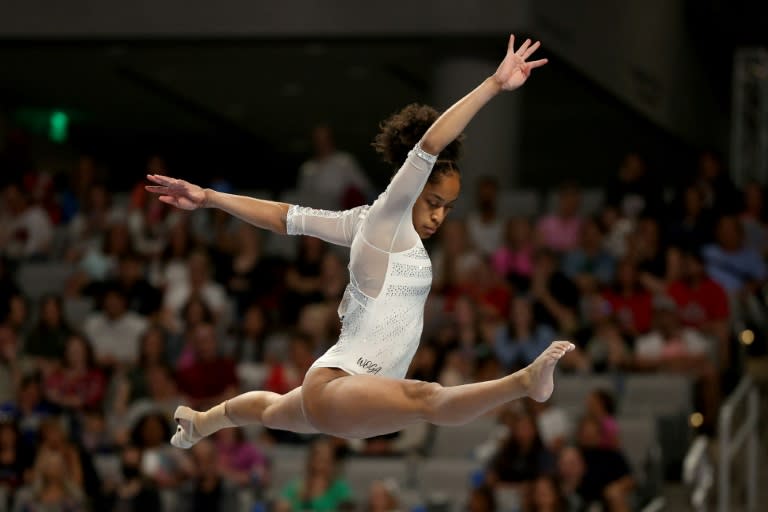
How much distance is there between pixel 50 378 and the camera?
11258 mm

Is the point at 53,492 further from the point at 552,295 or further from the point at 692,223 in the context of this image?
the point at 692,223

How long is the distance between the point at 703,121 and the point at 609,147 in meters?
1.47

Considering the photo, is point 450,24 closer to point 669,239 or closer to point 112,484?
point 669,239

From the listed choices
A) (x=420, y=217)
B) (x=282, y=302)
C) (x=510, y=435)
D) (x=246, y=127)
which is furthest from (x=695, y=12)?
(x=420, y=217)

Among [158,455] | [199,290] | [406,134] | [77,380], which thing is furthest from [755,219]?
[406,134]

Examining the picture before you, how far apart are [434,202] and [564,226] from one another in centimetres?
672

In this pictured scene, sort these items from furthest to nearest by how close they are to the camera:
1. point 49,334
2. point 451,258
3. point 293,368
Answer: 1. point 49,334
2. point 451,258
3. point 293,368

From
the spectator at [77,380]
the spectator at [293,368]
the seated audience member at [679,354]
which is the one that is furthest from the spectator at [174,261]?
the seated audience member at [679,354]

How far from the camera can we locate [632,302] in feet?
35.3

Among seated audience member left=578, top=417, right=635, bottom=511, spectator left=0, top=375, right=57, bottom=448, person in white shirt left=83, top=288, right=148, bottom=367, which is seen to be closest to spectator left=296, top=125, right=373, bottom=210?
person in white shirt left=83, top=288, right=148, bottom=367

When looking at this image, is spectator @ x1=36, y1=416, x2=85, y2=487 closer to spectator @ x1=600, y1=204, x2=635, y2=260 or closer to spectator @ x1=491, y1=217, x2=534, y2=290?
spectator @ x1=491, y1=217, x2=534, y2=290

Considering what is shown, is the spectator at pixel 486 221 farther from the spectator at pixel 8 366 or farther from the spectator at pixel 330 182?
the spectator at pixel 8 366

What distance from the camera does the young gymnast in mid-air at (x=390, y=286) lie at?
4898mm

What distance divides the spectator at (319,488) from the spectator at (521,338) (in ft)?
4.84
